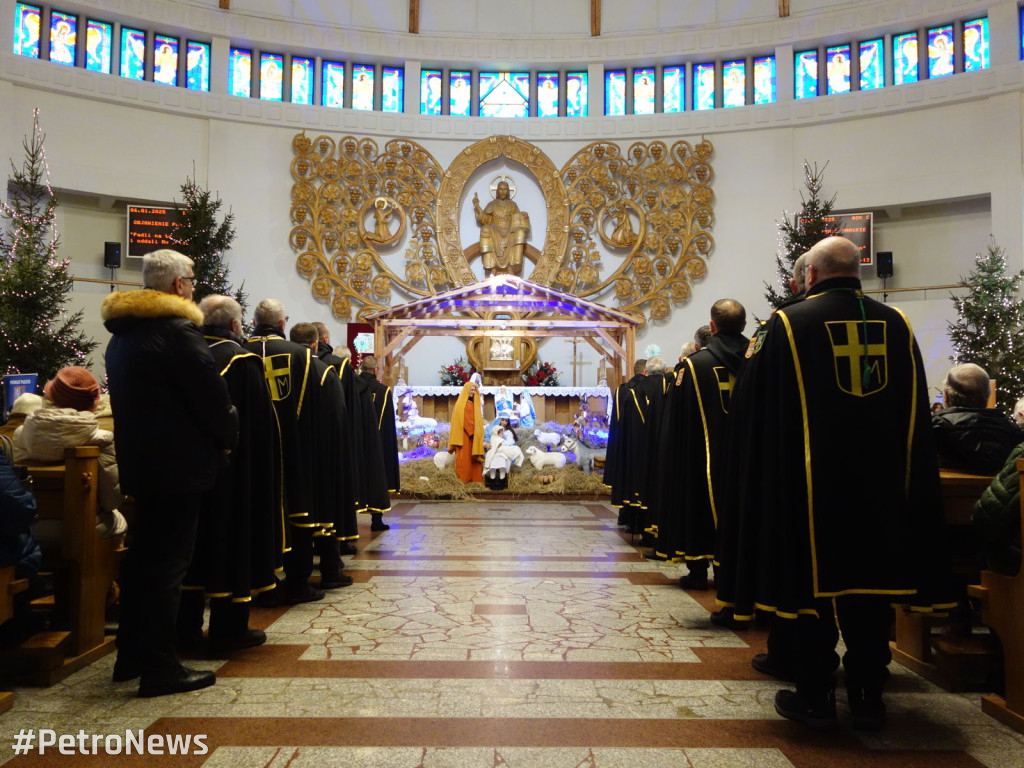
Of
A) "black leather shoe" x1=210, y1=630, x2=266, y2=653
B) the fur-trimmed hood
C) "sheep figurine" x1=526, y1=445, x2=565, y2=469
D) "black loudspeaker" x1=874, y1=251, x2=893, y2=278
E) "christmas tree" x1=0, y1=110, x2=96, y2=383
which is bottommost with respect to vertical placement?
"black leather shoe" x1=210, y1=630, x2=266, y2=653

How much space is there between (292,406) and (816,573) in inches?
122

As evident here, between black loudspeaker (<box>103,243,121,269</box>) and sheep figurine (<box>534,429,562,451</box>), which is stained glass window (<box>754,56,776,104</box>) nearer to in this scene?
sheep figurine (<box>534,429,562,451</box>)

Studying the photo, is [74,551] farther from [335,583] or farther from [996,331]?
[996,331]

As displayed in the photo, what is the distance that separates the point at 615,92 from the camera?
18.1 meters

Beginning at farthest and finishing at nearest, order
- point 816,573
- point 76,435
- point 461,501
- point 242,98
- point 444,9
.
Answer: point 444,9 → point 242,98 → point 461,501 → point 76,435 → point 816,573

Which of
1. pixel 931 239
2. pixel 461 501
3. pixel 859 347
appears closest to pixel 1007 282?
pixel 931 239

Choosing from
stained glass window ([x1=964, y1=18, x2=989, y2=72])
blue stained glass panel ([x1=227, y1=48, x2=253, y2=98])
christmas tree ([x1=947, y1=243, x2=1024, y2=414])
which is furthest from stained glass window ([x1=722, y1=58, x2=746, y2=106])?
blue stained glass panel ([x1=227, y1=48, x2=253, y2=98])

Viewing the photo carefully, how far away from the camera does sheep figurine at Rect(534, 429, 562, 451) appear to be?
12258 mm

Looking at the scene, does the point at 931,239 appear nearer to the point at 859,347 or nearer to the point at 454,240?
the point at 454,240

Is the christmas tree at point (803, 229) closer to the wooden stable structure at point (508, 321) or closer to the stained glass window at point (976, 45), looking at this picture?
the wooden stable structure at point (508, 321)

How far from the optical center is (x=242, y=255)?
1667 cm

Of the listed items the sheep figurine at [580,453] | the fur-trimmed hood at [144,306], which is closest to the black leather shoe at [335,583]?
the fur-trimmed hood at [144,306]

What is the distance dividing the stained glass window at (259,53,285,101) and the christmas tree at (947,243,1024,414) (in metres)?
14.3

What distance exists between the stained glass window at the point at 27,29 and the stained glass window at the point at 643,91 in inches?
483
